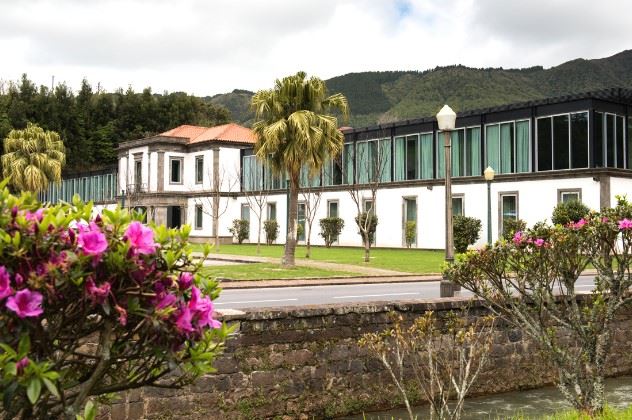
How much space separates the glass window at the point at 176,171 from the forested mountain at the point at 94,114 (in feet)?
54.8

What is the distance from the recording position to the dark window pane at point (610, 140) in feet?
113

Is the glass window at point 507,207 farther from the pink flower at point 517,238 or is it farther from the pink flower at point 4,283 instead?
the pink flower at point 4,283

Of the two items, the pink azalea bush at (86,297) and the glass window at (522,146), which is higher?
the glass window at (522,146)

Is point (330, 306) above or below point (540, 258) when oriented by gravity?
below

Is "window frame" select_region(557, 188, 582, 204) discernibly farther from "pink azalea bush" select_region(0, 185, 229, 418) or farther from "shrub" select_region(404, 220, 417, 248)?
"pink azalea bush" select_region(0, 185, 229, 418)

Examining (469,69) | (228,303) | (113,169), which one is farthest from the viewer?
(469,69)

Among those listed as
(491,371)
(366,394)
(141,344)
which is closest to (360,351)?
(366,394)

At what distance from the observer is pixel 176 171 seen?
56250 millimetres

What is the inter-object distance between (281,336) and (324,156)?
1646 centimetres

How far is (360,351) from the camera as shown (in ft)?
30.6

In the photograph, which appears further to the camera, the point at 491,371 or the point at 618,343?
the point at 618,343

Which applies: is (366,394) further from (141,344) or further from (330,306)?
(141,344)

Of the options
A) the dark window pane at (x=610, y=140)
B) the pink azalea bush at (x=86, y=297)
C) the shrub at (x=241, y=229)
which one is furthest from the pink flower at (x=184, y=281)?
the shrub at (x=241, y=229)

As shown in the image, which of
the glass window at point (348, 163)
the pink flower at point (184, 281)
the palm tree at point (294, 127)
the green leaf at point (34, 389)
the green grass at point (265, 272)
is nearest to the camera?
the green leaf at point (34, 389)
